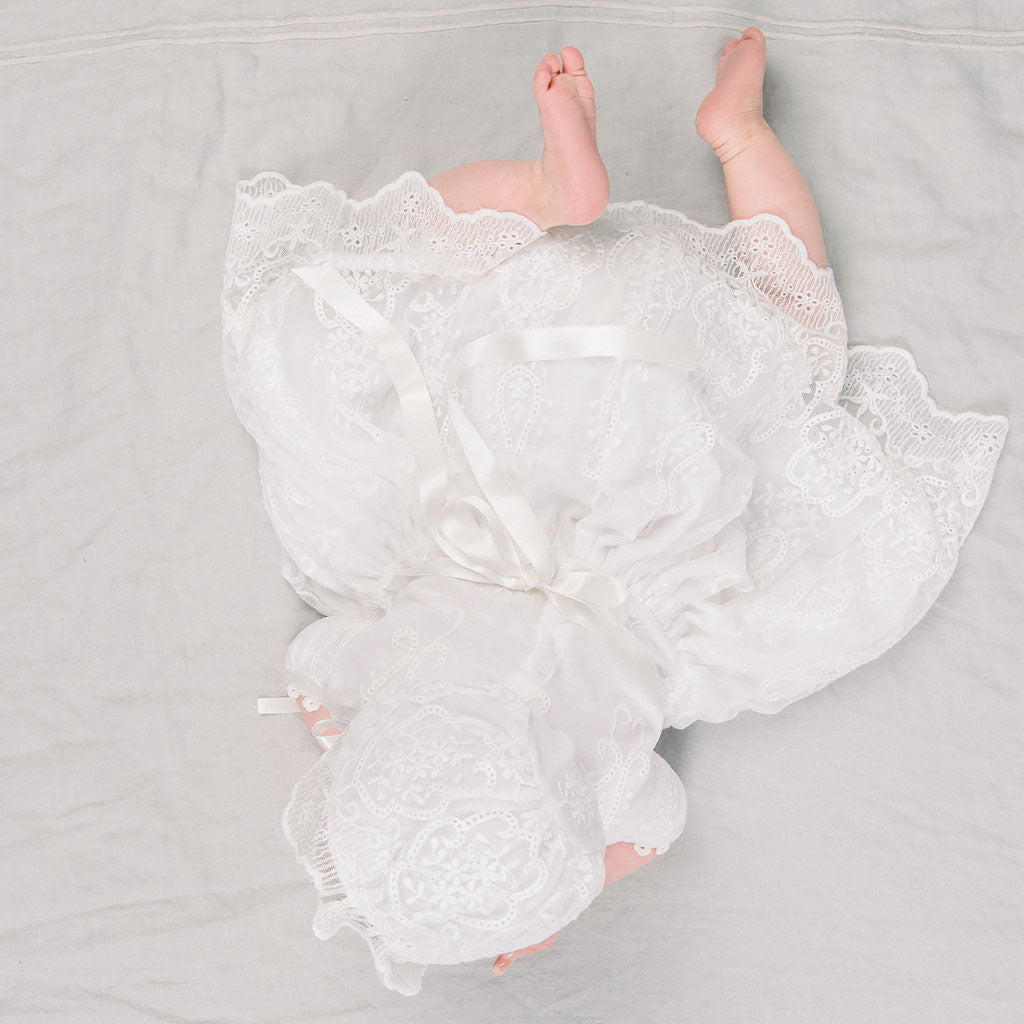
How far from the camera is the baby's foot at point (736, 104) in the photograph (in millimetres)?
1138

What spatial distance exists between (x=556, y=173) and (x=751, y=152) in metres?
0.26

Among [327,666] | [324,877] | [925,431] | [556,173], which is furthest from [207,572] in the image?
[925,431]

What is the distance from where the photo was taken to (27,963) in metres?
1.25

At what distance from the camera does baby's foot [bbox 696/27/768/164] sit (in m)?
1.14

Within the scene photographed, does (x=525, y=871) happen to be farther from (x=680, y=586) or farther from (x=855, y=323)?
(x=855, y=323)

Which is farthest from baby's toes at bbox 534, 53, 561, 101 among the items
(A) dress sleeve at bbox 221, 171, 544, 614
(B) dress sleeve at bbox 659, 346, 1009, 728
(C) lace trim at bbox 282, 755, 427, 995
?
(C) lace trim at bbox 282, 755, 427, 995

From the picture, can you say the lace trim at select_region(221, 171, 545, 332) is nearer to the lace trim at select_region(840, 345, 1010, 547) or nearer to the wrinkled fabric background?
the wrinkled fabric background

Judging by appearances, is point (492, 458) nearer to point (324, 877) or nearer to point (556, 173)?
point (556, 173)

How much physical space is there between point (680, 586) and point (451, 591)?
0.76ft

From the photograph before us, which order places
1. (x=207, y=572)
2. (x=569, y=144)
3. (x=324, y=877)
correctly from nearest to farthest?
1. (x=324, y=877)
2. (x=569, y=144)
3. (x=207, y=572)

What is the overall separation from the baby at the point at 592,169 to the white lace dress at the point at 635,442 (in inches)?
1.2

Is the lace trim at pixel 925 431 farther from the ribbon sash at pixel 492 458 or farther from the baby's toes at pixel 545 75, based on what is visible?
the baby's toes at pixel 545 75

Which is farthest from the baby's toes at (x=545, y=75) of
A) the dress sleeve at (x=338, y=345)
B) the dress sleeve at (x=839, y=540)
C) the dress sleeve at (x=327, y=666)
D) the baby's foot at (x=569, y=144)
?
the dress sleeve at (x=327, y=666)

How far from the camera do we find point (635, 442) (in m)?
0.99
